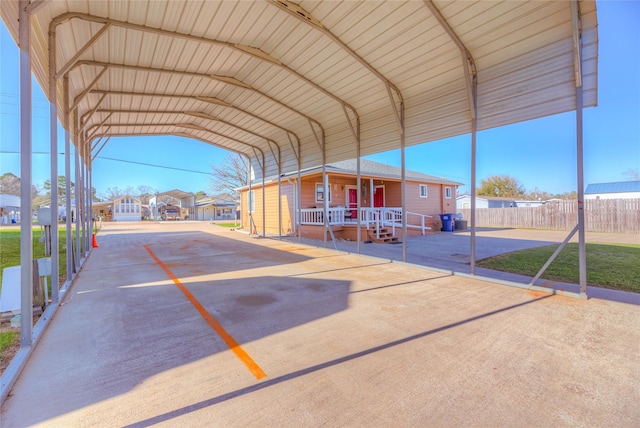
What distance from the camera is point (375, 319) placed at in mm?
3576

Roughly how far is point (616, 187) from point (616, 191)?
137 cm

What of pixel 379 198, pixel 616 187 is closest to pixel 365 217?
pixel 379 198

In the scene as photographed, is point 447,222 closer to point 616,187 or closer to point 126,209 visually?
point 616,187

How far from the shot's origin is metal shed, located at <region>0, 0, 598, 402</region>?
434 centimetres

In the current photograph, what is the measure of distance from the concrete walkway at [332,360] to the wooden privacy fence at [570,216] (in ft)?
44.4

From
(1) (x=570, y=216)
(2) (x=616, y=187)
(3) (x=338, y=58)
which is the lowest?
(1) (x=570, y=216)

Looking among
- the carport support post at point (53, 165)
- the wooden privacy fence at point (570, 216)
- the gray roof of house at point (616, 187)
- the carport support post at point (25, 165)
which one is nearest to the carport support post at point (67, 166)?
the carport support post at point (53, 165)

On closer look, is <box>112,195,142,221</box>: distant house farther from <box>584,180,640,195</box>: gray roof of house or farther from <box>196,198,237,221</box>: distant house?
<box>584,180,640,195</box>: gray roof of house

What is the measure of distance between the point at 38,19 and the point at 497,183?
5256 cm

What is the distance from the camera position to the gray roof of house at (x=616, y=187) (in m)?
26.2

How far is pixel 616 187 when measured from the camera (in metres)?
28.0

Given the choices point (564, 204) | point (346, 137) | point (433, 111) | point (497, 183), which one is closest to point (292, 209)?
point (346, 137)

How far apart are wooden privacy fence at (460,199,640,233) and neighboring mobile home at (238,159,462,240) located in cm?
465

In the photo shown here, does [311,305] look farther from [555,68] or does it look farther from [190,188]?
[190,188]
